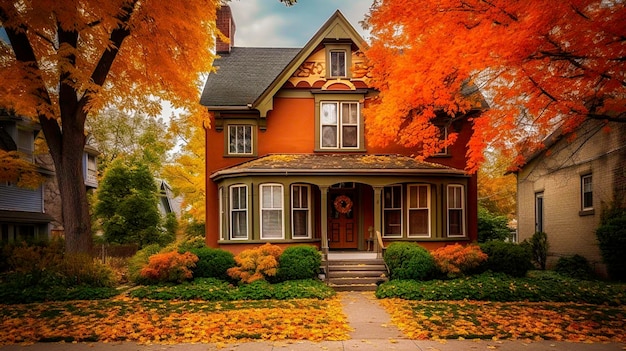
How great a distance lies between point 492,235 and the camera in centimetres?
2916

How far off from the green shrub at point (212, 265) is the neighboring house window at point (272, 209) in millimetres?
3520

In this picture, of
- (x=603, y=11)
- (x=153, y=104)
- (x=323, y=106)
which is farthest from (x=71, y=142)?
(x=603, y=11)

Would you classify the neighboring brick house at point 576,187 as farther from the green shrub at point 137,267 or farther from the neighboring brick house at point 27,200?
the neighboring brick house at point 27,200

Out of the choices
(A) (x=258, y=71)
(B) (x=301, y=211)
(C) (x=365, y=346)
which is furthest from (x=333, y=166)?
(C) (x=365, y=346)

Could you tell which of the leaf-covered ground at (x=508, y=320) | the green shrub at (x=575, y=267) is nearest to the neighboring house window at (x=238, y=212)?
the leaf-covered ground at (x=508, y=320)

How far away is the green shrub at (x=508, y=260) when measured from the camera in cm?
1559

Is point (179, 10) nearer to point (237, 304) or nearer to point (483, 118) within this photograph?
point (237, 304)

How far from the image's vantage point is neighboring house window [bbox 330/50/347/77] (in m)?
20.5

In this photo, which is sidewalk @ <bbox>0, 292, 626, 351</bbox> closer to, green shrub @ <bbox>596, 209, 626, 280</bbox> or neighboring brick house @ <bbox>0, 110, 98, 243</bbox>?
green shrub @ <bbox>596, 209, 626, 280</bbox>

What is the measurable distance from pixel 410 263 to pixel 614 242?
6.69m

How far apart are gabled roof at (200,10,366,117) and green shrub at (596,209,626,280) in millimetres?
10517

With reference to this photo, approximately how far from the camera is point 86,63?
16453 mm

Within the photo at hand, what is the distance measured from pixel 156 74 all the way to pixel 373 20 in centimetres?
734

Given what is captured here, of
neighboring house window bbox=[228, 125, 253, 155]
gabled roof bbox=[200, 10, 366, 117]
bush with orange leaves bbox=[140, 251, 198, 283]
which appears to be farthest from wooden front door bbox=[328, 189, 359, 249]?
bush with orange leaves bbox=[140, 251, 198, 283]
